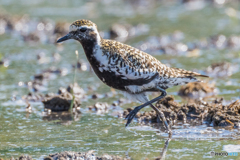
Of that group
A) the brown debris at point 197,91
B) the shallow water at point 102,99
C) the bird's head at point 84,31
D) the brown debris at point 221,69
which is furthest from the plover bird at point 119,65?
the brown debris at point 221,69

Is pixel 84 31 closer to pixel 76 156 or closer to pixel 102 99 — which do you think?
pixel 76 156

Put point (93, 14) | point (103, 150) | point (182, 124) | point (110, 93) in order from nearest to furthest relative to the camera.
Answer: point (103, 150) → point (182, 124) → point (110, 93) → point (93, 14)

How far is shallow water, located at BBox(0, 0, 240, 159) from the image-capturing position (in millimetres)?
6590

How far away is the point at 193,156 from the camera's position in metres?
6.09

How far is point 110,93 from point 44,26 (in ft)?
28.6

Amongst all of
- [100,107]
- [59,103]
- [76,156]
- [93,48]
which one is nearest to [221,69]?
[100,107]

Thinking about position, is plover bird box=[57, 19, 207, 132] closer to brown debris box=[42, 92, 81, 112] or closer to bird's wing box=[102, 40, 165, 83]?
bird's wing box=[102, 40, 165, 83]

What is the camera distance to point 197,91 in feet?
33.5

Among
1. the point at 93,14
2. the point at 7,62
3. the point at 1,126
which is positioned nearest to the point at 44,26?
the point at 93,14

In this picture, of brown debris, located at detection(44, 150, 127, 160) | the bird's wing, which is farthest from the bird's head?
brown debris, located at detection(44, 150, 127, 160)

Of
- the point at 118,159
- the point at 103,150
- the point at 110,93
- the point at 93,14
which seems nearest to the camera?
the point at 118,159

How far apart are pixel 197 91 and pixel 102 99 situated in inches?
93.5

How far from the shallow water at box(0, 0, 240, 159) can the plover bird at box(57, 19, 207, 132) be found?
2.30 feet

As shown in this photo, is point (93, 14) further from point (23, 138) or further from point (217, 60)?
point (23, 138)
